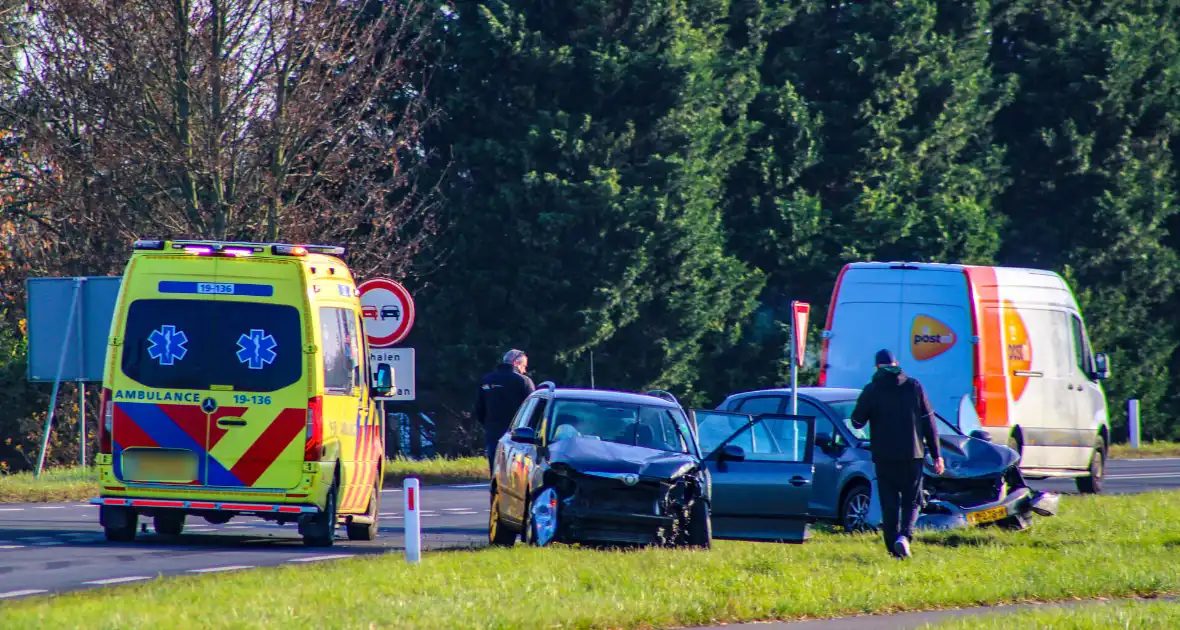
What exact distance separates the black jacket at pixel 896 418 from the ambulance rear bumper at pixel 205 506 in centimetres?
486

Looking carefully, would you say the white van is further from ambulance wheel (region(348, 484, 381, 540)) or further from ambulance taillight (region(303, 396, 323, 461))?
ambulance taillight (region(303, 396, 323, 461))

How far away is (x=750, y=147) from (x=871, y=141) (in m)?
2.72

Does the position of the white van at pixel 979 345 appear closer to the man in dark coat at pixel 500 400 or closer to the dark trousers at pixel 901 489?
the man in dark coat at pixel 500 400

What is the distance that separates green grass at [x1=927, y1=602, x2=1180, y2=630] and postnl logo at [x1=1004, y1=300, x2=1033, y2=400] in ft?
36.7

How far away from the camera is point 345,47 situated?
33.6 m

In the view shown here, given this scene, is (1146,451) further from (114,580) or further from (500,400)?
(114,580)

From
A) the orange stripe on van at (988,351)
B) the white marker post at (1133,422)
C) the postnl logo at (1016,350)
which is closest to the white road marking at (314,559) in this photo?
the orange stripe on van at (988,351)

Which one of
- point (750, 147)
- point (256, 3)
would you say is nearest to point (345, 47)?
point (256, 3)

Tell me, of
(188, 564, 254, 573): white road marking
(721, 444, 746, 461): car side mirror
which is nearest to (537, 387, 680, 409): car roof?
(721, 444, 746, 461): car side mirror

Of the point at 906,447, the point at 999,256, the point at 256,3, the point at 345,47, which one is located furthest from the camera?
the point at 999,256

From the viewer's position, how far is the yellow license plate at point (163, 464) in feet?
51.9

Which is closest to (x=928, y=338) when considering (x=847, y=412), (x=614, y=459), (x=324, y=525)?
(x=847, y=412)

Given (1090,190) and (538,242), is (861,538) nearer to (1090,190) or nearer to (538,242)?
(538,242)

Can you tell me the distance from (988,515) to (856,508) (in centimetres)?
129
